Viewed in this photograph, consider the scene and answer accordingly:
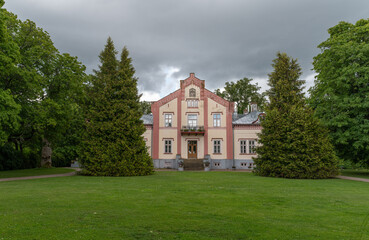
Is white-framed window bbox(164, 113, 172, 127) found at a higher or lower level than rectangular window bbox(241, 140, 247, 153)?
higher

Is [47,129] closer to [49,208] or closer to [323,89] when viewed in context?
[49,208]

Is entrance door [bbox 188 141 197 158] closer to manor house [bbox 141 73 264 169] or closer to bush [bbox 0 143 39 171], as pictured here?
manor house [bbox 141 73 264 169]

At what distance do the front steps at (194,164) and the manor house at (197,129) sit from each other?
0.90 meters

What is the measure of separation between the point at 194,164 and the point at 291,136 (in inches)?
563

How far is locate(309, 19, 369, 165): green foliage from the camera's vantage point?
70.3ft

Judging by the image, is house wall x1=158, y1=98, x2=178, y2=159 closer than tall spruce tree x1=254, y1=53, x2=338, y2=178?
No

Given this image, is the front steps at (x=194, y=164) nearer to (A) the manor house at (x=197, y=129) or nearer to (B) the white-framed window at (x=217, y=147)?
(A) the manor house at (x=197, y=129)

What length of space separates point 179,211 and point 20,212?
4.40 meters

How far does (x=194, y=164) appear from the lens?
1305 inches

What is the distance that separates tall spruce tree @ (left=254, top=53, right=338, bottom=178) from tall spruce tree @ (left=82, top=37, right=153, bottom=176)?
10291 mm

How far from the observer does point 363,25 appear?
79.2 feet

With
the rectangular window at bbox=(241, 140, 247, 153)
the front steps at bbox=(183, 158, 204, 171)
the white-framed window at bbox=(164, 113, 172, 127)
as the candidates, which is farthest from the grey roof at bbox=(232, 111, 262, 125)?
the white-framed window at bbox=(164, 113, 172, 127)

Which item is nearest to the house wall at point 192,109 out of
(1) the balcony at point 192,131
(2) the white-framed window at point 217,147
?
(1) the balcony at point 192,131

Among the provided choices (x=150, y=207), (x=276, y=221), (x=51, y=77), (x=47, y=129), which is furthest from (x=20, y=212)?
(x=51, y=77)
